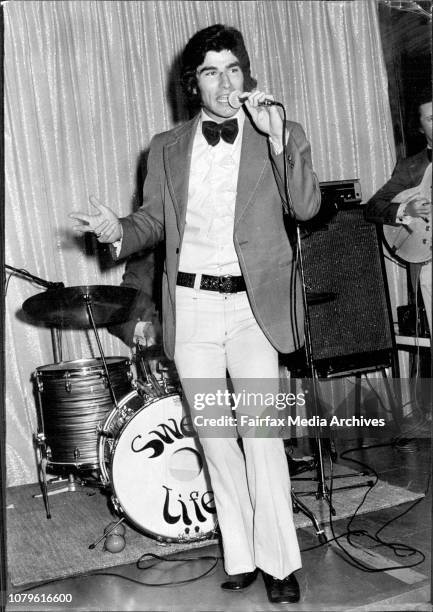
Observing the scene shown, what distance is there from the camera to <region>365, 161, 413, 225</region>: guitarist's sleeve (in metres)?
2.98

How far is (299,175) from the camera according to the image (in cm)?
227

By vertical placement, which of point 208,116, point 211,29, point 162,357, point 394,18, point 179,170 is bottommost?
point 162,357

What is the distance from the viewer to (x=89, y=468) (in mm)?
3439

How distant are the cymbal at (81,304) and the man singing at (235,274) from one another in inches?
29.1

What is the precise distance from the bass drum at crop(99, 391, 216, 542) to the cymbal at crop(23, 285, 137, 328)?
0.60m

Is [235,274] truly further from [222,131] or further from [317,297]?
[317,297]

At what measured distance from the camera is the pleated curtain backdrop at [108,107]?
4.21 metres

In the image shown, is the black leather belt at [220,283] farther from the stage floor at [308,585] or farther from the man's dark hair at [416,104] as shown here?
the man's dark hair at [416,104]

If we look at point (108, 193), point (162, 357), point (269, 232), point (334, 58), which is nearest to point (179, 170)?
point (269, 232)

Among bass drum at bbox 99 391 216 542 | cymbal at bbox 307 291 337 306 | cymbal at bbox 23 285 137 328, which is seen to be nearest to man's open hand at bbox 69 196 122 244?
cymbal at bbox 23 285 137 328

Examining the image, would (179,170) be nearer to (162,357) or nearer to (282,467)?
(282,467)

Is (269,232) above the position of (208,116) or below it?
below

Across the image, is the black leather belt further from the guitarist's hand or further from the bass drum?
the guitarist's hand

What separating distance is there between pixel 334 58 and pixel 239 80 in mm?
2491
